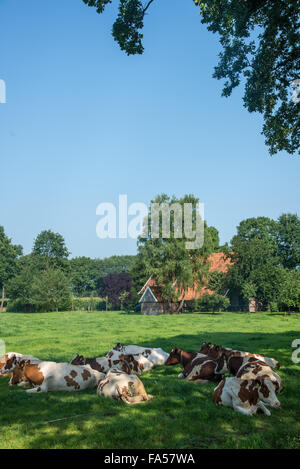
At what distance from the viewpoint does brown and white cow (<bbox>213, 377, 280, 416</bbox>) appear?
6680mm

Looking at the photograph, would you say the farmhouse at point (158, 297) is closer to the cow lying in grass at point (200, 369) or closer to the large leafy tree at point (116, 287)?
the large leafy tree at point (116, 287)

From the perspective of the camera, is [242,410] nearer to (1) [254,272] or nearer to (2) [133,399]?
(2) [133,399]

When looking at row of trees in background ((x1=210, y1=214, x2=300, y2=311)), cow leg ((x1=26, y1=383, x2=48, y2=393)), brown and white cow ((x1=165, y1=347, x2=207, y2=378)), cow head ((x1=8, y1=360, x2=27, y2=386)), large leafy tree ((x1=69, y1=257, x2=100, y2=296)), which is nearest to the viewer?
cow leg ((x1=26, y1=383, x2=48, y2=393))

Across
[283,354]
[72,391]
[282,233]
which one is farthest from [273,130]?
[282,233]

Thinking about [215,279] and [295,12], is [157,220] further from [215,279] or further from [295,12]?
[295,12]

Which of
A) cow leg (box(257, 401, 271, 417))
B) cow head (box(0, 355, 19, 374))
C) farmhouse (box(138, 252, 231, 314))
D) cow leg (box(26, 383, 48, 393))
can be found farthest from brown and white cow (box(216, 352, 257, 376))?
farmhouse (box(138, 252, 231, 314))

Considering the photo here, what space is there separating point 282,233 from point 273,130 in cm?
6587

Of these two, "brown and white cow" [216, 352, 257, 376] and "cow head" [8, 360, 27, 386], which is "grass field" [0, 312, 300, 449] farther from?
"brown and white cow" [216, 352, 257, 376]

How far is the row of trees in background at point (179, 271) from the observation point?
52.3 meters

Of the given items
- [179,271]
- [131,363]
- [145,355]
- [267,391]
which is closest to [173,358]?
[145,355]

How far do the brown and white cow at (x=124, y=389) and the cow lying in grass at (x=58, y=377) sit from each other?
0.86 meters

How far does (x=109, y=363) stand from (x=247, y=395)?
4.53m

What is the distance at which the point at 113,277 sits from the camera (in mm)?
86250

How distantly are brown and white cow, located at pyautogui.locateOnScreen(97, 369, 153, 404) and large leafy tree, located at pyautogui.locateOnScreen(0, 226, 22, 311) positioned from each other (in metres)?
94.1
